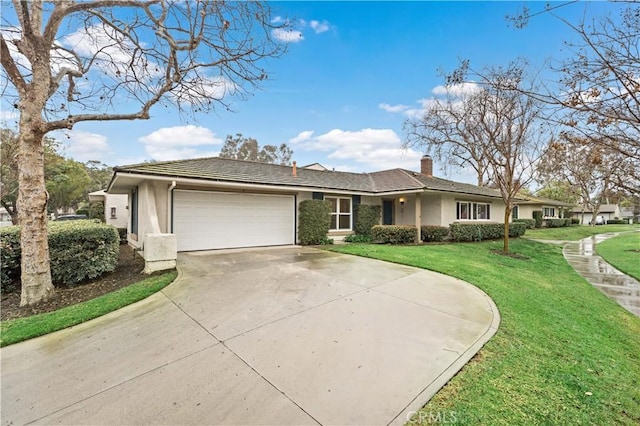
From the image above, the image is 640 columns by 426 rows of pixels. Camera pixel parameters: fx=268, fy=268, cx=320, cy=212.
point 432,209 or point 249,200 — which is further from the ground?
point 249,200

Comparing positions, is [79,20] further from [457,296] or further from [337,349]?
[457,296]

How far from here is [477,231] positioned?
51.7 ft

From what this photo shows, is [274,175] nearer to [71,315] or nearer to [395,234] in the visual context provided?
[395,234]

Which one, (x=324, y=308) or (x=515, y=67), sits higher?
(x=515, y=67)

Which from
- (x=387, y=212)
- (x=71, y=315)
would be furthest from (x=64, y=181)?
(x=387, y=212)

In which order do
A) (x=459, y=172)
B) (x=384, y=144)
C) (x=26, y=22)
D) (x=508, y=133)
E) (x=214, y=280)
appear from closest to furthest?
(x=26, y=22) → (x=214, y=280) → (x=508, y=133) → (x=384, y=144) → (x=459, y=172)

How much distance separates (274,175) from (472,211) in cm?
1293

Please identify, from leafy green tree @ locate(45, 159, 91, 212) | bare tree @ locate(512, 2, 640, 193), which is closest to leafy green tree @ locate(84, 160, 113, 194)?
leafy green tree @ locate(45, 159, 91, 212)

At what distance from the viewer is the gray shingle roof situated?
8.97 meters

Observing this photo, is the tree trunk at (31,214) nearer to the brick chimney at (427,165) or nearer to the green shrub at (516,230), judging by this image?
the brick chimney at (427,165)

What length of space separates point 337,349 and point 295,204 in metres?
9.69

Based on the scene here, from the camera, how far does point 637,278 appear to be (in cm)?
903

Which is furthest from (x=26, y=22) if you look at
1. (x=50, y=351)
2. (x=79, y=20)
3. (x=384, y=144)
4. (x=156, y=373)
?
(x=384, y=144)

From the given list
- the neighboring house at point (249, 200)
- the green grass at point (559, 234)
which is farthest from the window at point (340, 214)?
the green grass at point (559, 234)
